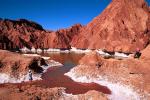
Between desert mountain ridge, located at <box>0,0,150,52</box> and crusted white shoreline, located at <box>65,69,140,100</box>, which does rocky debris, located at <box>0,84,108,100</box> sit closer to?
crusted white shoreline, located at <box>65,69,140,100</box>

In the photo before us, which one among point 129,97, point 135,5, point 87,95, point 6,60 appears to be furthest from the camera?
point 135,5

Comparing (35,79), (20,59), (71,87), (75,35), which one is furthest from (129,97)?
(75,35)

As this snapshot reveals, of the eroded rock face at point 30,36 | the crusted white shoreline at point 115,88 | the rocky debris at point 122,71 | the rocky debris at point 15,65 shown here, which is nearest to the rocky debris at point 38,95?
the crusted white shoreline at point 115,88

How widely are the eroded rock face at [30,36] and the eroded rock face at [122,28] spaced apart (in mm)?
32521

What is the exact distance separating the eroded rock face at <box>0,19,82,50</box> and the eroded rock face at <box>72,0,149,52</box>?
32.5m

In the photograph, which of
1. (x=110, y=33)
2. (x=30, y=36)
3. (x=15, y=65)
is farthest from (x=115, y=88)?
(x=30, y=36)

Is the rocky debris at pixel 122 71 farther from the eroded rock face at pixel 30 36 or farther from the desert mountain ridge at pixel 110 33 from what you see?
the eroded rock face at pixel 30 36

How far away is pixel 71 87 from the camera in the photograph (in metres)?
30.6

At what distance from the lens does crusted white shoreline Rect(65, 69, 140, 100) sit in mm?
26148

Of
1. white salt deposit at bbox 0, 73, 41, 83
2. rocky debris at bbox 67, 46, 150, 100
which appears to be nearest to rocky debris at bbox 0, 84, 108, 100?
rocky debris at bbox 67, 46, 150, 100

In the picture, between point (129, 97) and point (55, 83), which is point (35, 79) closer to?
point (55, 83)

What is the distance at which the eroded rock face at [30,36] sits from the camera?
14439 centimetres

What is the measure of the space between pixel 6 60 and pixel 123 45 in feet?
232

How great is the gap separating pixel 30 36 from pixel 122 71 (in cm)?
13046
